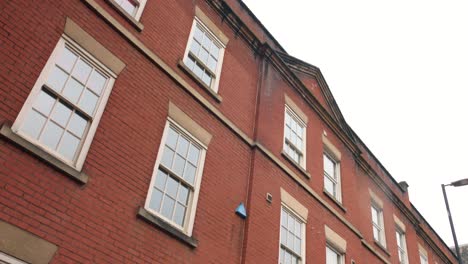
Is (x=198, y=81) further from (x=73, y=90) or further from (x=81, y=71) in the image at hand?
(x=73, y=90)

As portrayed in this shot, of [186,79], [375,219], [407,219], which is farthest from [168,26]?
[407,219]

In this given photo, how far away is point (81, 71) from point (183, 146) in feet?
8.42

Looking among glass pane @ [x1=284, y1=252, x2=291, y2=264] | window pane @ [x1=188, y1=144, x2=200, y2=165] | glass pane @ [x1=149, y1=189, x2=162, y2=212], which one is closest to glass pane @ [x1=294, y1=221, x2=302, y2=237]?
glass pane @ [x1=284, y1=252, x2=291, y2=264]

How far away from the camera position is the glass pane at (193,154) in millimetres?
8766

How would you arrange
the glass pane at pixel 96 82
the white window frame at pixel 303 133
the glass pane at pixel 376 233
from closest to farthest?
the glass pane at pixel 96 82 < the white window frame at pixel 303 133 < the glass pane at pixel 376 233

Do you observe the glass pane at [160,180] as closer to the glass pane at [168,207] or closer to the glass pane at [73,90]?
the glass pane at [168,207]

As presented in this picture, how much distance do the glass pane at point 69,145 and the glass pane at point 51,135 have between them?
3.7 inches

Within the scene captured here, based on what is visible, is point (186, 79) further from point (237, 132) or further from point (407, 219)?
point (407, 219)

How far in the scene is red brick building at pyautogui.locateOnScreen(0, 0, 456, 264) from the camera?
20.0 feet

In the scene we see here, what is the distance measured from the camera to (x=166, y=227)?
7344 millimetres

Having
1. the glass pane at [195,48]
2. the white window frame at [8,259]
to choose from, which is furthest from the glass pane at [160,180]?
the glass pane at [195,48]

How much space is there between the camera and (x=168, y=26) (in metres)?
9.53

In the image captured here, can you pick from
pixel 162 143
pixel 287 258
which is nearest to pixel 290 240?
pixel 287 258

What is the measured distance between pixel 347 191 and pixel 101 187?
31.4 feet
